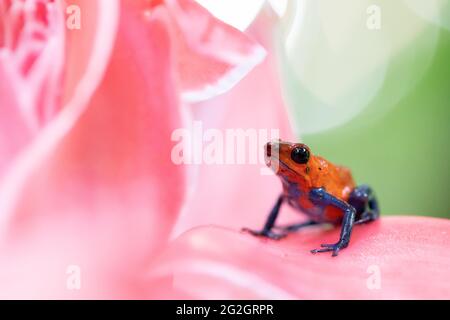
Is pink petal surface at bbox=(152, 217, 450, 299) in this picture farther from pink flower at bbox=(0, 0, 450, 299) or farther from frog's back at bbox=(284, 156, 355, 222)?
frog's back at bbox=(284, 156, 355, 222)

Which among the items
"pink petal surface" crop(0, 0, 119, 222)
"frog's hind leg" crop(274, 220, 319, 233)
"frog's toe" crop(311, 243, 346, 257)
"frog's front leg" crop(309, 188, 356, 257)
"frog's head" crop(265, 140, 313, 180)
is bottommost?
"frog's hind leg" crop(274, 220, 319, 233)

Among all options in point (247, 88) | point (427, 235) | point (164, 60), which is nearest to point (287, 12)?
point (247, 88)

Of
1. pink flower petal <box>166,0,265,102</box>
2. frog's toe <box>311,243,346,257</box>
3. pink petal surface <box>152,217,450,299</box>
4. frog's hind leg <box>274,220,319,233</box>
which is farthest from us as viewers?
frog's hind leg <box>274,220,319,233</box>

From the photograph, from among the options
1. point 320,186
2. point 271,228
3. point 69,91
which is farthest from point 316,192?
point 69,91

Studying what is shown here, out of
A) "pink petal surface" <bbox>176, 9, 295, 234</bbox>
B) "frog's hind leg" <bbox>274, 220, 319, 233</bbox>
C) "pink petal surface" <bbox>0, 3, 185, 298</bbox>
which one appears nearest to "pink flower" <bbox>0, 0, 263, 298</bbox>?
"pink petal surface" <bbox>0, 3, 185, 298</bbox>

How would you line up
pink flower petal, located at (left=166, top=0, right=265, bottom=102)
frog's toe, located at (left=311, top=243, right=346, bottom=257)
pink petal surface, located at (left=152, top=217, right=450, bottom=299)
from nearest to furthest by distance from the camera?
pink petal surface, located at (left=152, top=217, right=450, bottom=299)
frog's toe, located at (left=311, top=243, right=346, bottom=257)
pink flower petal, located at (left=166, top=0, right=265, bottom=102)

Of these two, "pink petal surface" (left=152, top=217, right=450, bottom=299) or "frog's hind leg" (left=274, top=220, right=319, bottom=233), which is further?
"frog's hind leg" (left=274, top=220, right=319, bottom=233)

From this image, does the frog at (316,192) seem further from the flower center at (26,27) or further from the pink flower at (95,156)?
the flower center at (26,27)

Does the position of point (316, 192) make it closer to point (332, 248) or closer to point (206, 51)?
point (332, 248)
